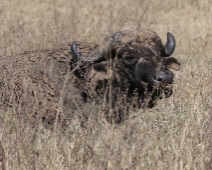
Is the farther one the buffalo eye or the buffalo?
the buffalo eye

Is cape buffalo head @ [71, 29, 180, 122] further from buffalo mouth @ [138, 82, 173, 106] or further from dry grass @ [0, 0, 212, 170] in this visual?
dry grass @ [0, 0, 212, 170]

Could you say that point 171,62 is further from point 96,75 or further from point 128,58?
point 96,75

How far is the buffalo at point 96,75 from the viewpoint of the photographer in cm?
682

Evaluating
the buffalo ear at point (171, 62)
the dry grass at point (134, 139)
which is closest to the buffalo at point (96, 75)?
the buffalo ear at point (171, 62)

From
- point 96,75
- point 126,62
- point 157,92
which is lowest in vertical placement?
point 157,92

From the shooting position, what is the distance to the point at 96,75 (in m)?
7.07

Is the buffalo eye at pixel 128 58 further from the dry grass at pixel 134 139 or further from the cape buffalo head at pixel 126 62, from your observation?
the dry grass at pixel 134 139

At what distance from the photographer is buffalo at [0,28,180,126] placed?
6.82 meters

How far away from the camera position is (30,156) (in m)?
5.26

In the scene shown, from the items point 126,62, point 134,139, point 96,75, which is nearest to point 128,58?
point 126,62

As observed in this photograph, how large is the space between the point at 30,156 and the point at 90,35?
23.3ft

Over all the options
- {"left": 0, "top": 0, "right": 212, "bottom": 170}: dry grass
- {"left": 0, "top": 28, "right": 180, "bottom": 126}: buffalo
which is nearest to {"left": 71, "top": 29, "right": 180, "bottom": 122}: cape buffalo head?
{"left": 0, "top": 28, "right": 180, "bottom": 126}: buffalo

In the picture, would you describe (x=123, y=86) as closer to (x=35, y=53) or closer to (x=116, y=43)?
(x=116, y=43)

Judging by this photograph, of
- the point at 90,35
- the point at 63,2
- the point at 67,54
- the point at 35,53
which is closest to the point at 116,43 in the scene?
the point at 67,54
